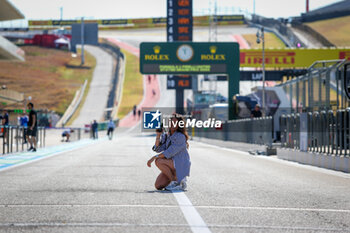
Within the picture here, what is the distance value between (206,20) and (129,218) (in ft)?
433

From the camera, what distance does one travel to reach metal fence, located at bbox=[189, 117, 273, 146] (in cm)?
2475

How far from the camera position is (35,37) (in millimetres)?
133625

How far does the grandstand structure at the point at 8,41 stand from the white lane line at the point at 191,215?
44485 mm

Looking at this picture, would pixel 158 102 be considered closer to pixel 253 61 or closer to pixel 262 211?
pixel 253 61

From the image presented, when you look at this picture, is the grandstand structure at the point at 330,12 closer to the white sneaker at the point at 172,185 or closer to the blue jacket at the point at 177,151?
the white sneaker at the point at 172,185

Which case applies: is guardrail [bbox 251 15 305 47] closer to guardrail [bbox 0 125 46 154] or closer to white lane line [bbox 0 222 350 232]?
guardrail [bbox 0 125 46 154]

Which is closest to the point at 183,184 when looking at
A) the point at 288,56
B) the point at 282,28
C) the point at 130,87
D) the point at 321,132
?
the point at 321,132

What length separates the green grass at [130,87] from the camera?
9312cm

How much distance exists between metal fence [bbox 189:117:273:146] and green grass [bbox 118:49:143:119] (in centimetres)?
5010

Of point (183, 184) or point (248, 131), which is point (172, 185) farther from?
point (248, 131)

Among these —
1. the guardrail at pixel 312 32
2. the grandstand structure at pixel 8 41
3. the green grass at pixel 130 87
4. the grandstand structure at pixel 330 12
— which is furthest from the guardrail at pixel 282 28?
the grandstand structure at pixel 8 41

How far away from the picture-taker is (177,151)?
32.4ft

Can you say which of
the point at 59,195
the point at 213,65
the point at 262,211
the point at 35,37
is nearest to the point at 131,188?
the point at 59,195

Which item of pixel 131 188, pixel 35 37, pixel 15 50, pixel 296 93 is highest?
pixel 35 37
